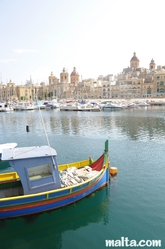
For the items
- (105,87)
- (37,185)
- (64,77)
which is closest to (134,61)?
(105,87)

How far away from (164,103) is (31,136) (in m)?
79.6

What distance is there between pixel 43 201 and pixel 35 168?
158 centimetres

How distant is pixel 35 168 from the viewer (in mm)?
11828

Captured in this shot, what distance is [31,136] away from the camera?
32.1m

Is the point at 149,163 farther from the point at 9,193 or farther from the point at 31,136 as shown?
the point at 31,136

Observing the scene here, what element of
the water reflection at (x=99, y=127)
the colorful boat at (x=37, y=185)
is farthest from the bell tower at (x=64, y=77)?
the colorful boat at (x=37, y=185)

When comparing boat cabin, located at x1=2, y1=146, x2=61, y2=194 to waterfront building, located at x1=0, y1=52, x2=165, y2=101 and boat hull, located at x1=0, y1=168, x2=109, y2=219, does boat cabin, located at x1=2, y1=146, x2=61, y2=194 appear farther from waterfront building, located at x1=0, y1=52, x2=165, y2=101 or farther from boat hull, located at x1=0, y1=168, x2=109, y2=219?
waterfront building, located at x1=0, y1=52, x2=165, y2=101

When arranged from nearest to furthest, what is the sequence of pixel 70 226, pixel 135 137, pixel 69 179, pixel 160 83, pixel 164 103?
pixel 70 226 < pixel 69 179 < pixel 135 137 < pixel 164 103 < pixel 160 83

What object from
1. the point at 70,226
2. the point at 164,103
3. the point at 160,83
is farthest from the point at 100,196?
the point at 160,83

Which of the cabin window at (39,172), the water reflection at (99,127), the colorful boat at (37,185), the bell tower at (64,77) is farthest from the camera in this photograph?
the bell tower at (64,77)

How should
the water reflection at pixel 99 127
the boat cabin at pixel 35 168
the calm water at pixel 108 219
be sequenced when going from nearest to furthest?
the calm water at pixel 108 219 → the boat cabin at pixel 35 168 → the water reflection at pixel 99 127

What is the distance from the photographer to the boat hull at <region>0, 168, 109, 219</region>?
35.5 feet

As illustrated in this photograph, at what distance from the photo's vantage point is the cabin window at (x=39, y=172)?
1172 cm

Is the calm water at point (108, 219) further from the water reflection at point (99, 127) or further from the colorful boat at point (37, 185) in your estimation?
the water reflection at point (99, 127)
